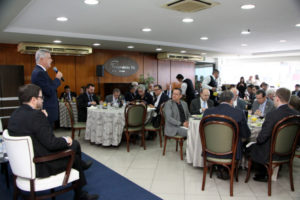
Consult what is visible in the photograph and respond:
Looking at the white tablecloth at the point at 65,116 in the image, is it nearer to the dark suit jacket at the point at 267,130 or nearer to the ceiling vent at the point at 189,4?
the ceiling vent at the point at 189,4

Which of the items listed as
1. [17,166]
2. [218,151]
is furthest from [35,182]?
[218,151]

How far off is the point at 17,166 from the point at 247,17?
447 centimetres

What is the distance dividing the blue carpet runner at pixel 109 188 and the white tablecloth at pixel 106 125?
3.60 ft

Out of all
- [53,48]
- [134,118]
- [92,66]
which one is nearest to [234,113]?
[134,118]

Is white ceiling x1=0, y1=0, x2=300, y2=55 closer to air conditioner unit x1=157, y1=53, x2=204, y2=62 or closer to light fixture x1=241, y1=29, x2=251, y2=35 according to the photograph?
light fixture x1=241, y1=29, x2=251, y2=35

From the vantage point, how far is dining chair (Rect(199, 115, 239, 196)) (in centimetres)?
272

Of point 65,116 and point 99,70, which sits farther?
point 99,70

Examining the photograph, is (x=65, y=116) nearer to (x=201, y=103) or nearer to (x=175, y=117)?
(x=175, y=117)

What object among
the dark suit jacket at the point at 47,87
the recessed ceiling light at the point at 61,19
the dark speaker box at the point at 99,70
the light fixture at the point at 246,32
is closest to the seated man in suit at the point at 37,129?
the dark suit jacket at the point at 47,87

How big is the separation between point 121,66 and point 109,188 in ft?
23.4

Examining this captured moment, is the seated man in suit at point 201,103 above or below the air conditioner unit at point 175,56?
below

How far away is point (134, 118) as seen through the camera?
15.0 ft

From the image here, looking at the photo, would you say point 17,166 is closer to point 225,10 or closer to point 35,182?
point 35,182

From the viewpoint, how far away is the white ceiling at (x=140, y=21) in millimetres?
3797
